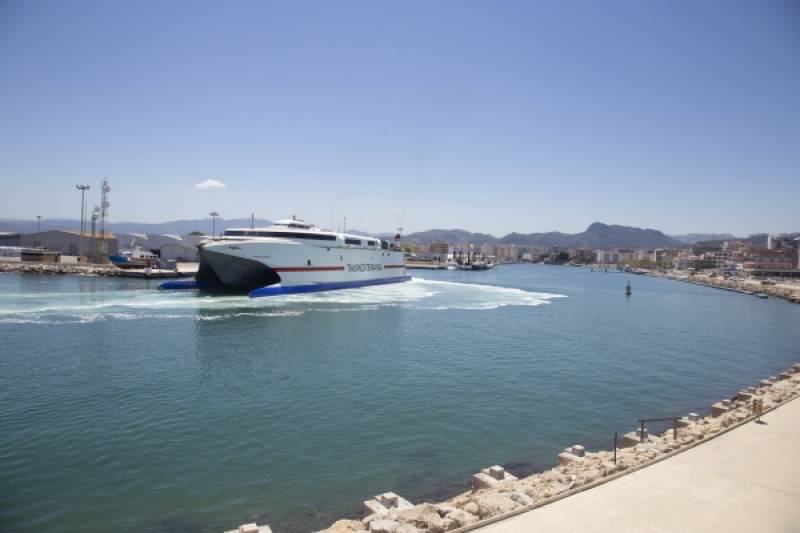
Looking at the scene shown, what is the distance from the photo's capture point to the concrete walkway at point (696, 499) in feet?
19.3

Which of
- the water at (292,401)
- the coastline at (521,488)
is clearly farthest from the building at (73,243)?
the coastline at (521,488)

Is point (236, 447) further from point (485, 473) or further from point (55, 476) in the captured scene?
point (485, 473)

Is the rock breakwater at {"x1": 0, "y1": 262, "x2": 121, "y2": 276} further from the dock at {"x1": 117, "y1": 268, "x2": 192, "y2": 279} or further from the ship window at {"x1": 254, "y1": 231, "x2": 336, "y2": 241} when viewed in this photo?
the ship window at {"x1": 254, "y1": 231, "x2": 336, "y2": 241}

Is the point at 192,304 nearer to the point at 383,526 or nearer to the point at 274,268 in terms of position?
the point at 274,268

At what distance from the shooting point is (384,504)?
7469 millimetres

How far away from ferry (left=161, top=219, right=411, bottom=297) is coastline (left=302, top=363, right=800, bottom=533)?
30.2 m

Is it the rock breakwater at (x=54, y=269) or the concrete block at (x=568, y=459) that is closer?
the concrete block at (x=568, y=459)

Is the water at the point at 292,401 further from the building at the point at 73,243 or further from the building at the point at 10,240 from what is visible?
the building at the point at 10,240

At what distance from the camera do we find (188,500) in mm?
8273

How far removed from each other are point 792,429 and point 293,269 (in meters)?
33.7

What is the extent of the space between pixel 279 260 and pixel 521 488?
104 feet

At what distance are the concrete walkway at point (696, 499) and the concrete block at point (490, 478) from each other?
193cm

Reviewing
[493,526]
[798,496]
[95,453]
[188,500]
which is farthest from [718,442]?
[95,453]

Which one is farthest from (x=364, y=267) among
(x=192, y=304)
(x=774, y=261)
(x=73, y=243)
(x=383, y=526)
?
(x=774, y=261)
